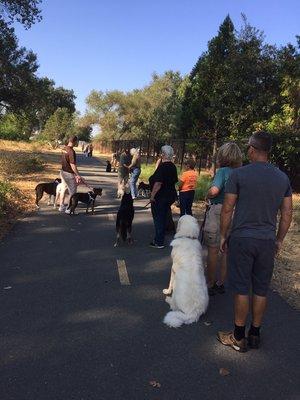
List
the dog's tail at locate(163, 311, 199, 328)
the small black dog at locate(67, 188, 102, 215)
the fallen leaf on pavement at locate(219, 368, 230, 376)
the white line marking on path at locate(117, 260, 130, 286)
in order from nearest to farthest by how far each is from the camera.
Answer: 1. the fallen leaf on pavement at locate(219, 368, 230, 376)
2. the dog's tail at locate(163, 311, 199, 328)
3. the white line marking on path at locate(117, 260, 130, 286)
4. the small black dog at locate(67, 188, 102, 215)

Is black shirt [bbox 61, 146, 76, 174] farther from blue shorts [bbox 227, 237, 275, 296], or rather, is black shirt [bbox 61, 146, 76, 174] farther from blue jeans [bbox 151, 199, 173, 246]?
blue shorts [bbox 227, 237, 275, 296]

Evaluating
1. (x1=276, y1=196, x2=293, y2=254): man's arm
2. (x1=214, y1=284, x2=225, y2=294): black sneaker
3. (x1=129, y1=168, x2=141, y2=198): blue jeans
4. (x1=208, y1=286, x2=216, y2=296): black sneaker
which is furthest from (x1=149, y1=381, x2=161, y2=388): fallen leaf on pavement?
(x1=129, y1=168, x2=141, y2=198): blue jeans

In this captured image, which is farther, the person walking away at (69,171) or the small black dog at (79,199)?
the small black dog at (79,199)

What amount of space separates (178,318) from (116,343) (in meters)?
0.80

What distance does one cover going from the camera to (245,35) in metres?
24.7

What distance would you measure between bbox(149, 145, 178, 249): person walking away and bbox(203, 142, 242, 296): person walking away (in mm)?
2431

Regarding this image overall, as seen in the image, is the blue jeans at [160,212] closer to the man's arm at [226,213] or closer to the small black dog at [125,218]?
the small black dog at [125,218]

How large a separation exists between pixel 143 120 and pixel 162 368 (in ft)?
210

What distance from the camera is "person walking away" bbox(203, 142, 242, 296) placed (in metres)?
5.98

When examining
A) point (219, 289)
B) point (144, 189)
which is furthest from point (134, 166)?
point (219, 289)

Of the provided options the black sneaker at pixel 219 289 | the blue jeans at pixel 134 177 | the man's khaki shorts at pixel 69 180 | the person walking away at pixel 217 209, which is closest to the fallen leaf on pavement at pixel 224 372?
the person walking away at pixel 217 209

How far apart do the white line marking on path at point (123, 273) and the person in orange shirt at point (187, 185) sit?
2462 millimetres

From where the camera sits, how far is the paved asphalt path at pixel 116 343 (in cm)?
390

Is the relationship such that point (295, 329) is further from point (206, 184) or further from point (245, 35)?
point (245, 35)
